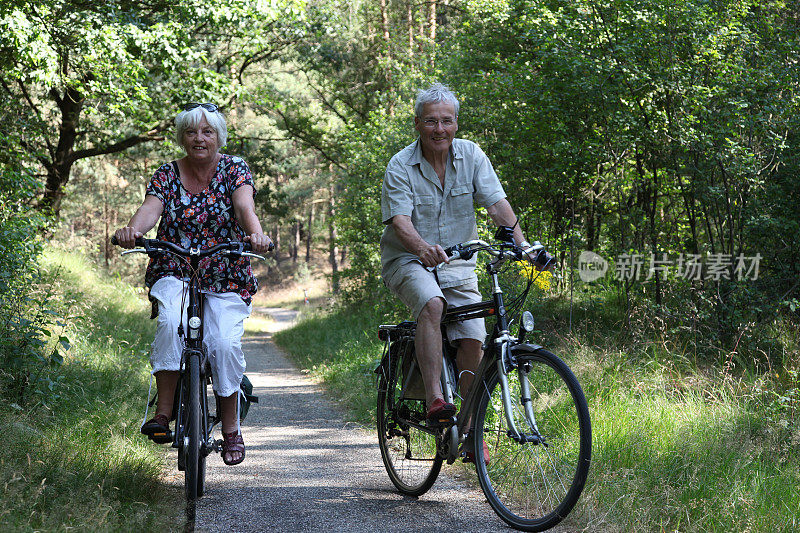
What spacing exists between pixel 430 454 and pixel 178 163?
2.29 meters

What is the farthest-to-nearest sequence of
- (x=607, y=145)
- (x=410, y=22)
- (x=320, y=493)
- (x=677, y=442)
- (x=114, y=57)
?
(x=410, y=22)
(x=114, y=57)
(x=607, y=145)
(x=677, y=442)
(x=320, y=493)

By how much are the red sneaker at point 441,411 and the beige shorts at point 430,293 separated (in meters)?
0.41

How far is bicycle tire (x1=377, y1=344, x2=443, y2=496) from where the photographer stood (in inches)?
173

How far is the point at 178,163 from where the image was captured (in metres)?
4.30

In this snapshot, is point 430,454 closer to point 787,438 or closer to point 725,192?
point 787,438

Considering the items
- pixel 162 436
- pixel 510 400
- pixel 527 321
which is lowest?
pixel 162 436

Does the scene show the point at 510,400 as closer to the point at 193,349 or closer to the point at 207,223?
the point at 193,349

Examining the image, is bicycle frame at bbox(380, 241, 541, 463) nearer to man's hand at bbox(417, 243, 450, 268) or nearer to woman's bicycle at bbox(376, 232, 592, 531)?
woman's bicycle at bbox(376, 232, 592, 531)

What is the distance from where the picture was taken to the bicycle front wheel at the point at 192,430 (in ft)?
12.0

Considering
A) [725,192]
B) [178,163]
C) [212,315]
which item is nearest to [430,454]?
[212,315]

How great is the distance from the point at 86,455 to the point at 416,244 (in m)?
2.35

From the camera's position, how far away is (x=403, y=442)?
184 inches

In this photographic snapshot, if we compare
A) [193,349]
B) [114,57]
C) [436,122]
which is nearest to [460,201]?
[436,122]

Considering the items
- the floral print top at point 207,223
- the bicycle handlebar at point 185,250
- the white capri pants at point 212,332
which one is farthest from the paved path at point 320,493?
the bicycle handlebar at point 185,250
